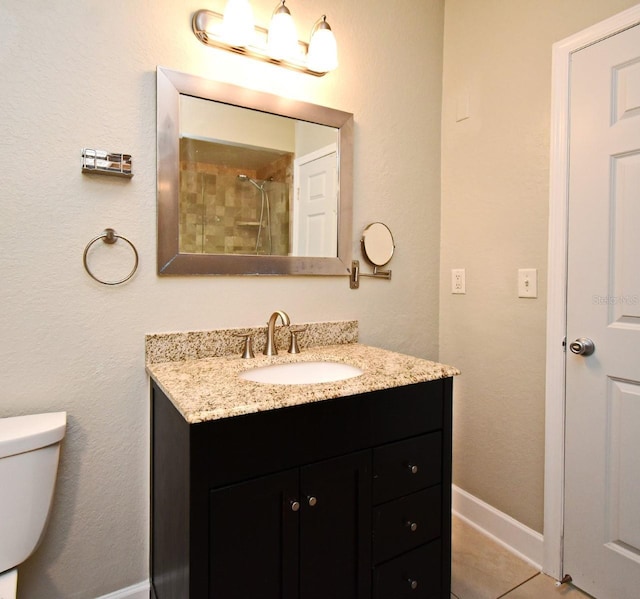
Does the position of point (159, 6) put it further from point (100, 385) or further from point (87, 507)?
point (87, 507)

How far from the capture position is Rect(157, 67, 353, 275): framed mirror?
1.34 m

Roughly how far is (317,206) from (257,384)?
2.74ft

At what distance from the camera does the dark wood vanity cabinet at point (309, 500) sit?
91 cm

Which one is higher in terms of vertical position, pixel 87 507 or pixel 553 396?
pixel 553 396

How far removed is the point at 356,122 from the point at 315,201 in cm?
42

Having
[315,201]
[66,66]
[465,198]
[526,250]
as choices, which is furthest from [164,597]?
[465,198]

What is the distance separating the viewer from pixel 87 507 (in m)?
1.25

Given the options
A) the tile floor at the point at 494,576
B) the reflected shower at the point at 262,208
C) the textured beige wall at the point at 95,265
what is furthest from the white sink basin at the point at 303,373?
the tile floor at the point at 494,576

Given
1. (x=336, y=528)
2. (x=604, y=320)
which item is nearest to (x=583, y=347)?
(x=604, y=320)

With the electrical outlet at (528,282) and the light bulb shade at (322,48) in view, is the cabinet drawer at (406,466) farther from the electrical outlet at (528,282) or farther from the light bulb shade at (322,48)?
the light bulb shade at (322,48)

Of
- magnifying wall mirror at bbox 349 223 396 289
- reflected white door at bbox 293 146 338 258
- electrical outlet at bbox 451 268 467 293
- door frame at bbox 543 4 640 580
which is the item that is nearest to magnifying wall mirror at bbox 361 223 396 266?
magnifying wall mirror at bbox 349 223 396 289

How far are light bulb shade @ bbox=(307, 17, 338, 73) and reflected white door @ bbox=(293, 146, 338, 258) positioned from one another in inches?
11.8

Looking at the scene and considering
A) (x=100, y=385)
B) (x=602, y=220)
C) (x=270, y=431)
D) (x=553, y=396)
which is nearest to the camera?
(x=270, y=431)

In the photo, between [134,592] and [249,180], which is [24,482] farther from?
[249,180]
